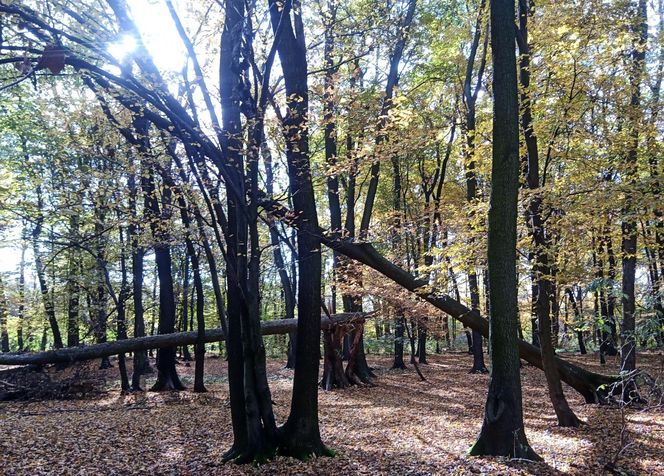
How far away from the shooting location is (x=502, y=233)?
18.1ft

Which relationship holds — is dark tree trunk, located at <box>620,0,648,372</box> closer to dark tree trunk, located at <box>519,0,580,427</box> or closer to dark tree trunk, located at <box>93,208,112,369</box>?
dark tree trunk, located at <box>519,0,580,427</box>

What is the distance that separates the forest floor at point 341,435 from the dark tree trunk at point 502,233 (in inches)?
28.4

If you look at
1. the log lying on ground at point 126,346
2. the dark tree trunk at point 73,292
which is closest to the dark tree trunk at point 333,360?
the log lying on ground at point 126,346

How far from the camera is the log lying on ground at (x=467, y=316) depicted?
29.2 feet

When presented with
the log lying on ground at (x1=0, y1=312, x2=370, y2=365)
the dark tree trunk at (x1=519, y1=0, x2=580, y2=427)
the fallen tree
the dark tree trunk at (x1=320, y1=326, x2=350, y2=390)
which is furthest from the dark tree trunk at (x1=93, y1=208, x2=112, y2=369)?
the dark tree trunk at (x1=519, y1=0, x2=580, y2=427)

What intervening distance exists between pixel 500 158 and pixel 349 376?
9333 millimetres

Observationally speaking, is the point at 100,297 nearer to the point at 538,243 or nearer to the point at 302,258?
the point at 302,258

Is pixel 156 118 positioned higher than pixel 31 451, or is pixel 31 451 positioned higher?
pixel 156 118

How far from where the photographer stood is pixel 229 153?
544cm

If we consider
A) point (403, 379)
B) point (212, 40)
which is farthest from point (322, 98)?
point (403, 379)

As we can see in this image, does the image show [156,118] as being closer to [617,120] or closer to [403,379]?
[617,120]

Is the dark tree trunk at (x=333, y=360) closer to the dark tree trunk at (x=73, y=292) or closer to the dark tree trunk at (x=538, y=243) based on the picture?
the dark tree trunk at (x=538, y=243)

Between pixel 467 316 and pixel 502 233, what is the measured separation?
414cm

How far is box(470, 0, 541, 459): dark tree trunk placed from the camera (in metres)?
5.37
